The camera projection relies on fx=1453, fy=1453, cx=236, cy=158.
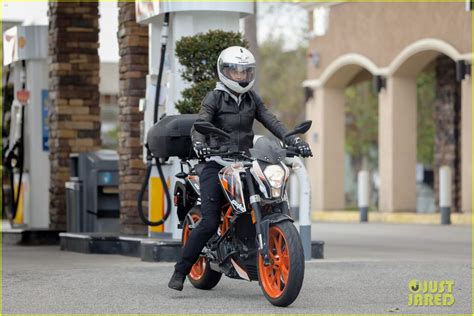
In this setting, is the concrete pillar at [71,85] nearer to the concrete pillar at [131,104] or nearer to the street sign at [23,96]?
the street sign at [23,96]

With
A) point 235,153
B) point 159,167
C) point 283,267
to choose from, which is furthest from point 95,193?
point 283,267

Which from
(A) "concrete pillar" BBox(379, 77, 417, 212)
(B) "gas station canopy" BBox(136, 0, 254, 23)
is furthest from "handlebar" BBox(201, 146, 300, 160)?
(A) "concrete pillar" BBox(379, 77, 417, 212)

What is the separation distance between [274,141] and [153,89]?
507cm

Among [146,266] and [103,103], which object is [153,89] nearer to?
[146,266]

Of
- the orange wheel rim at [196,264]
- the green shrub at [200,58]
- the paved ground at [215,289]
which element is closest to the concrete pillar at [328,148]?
the paved ground at [215,289]

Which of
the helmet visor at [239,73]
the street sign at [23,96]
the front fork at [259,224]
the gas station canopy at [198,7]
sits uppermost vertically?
the gas station canopy at [198,7]

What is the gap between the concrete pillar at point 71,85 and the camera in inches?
732

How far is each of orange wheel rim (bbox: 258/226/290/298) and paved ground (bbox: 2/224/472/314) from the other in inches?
5.3

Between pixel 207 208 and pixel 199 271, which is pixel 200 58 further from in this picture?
pixel 207 208

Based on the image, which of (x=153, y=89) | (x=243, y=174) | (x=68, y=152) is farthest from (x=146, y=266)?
(x=68, y=152)

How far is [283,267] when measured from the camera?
969 centimetres

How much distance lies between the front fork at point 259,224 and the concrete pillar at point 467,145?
1846 cm

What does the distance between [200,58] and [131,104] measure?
249 centimetres

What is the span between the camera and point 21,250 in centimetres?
1720
